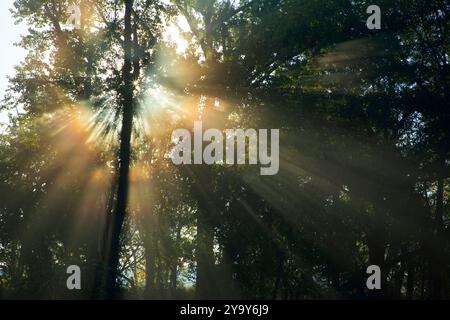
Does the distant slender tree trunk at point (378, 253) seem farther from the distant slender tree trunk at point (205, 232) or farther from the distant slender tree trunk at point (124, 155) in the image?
the distant slender tree trunk at point (124, 155)

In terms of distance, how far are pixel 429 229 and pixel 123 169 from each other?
47.2 ft

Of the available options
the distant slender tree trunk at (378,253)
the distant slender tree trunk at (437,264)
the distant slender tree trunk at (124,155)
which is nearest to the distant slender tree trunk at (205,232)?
the distant slender tree trunk at (124,155)

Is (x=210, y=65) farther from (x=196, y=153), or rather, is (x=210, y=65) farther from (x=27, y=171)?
(x=27, y=171)

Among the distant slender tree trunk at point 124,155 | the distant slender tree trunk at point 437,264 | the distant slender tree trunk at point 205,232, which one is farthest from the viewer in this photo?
the distant slender tree trunk at point 437,264

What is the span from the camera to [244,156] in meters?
14.2

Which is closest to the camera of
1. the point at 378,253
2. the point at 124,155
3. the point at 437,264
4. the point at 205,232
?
the point at 205,232

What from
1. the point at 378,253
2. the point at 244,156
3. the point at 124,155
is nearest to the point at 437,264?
the point at 378,253

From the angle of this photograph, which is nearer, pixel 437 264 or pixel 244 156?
pixel 244 156

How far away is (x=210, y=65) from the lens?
52.4ft

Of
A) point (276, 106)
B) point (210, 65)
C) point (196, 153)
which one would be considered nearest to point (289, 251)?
point (196, 153)

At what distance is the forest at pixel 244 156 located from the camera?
13.9 m

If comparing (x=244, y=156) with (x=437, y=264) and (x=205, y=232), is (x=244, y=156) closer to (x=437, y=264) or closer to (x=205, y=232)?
(x=205, y=232)

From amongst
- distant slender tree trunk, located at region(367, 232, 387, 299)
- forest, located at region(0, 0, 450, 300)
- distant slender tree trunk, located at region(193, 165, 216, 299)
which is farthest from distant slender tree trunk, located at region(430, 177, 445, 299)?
distant slender tree trunk, located at region(193, 165, 216, 299)

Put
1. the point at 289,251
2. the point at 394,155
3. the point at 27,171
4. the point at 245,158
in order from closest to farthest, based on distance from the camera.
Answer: the point at 289,251 → the point at 245,158 → the point at 27,171 → the point at 394,155
